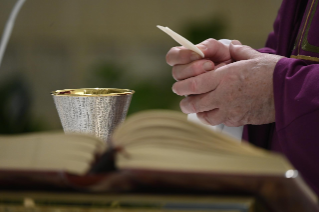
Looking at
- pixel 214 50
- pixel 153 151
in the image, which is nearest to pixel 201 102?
pixel 214 50

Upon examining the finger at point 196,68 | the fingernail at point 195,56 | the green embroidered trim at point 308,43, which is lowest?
the finger at point 196,68

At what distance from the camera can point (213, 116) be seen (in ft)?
2.63

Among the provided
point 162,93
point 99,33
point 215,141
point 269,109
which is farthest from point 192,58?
point 99,33

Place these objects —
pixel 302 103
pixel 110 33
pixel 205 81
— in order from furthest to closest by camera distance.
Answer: pixel 110 33, pixel 205 81, pixel 302 103

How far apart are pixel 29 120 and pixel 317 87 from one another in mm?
2705

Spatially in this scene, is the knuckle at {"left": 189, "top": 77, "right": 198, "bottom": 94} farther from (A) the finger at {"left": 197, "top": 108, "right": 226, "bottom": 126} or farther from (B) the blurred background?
(B) the blurred background

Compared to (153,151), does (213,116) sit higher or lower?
lower

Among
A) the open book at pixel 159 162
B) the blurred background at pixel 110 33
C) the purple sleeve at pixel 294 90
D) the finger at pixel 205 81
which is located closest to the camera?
the open book at pixel 159 162

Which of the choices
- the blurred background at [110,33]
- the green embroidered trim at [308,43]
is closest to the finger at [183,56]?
the green embroidered trim at [308,43]

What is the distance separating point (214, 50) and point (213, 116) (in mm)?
171

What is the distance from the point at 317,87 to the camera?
64cm

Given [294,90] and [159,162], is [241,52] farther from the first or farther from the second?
[159,162]

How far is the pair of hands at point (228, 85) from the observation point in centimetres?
72

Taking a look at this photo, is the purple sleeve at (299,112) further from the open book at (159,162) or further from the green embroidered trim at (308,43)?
the open book at (159,162)
